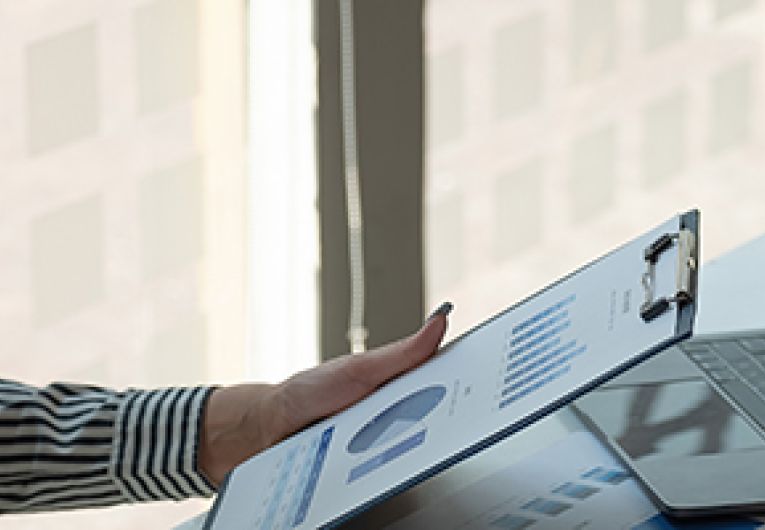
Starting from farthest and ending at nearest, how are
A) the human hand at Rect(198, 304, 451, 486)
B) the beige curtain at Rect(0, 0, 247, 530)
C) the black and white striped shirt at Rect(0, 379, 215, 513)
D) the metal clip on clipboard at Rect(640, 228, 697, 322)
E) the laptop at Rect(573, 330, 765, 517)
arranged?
the beige curtain at Rect(0, 0, 247, 530)
the black and white striped shirt at Rect(0, 379, 215, 513)
the human hand at Rect(198, 304, 451, 486)
the laptop at Rect(573, 330, 765, 517)
the metal clip on clipboard at Rect(640, 228, 697, 322)

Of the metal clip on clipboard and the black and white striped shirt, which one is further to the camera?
the black and white striped shirt

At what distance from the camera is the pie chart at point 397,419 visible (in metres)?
0.68

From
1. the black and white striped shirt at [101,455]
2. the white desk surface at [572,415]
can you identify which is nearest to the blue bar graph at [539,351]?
the white desk surface at [572,415]

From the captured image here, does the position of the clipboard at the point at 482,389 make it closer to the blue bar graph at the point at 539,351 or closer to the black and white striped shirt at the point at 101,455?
the blue bar graph at the point at 539,351

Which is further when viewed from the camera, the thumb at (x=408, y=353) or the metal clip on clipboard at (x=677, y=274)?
the thumb at (x=408, y=353)

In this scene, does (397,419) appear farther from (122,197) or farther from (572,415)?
(122,197)

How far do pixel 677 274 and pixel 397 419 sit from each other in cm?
16

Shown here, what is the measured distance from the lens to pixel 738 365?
89cm

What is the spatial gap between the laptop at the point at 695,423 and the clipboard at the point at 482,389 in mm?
102

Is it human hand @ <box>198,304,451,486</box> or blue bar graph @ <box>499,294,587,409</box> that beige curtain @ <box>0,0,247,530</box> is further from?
blue bar graph @ <box>499,294,587,409</box>

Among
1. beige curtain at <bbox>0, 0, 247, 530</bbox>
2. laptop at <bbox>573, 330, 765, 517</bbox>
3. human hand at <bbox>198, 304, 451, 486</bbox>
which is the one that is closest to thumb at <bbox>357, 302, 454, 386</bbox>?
human hand at <bbox>198, 304, 451, 486</bbox>

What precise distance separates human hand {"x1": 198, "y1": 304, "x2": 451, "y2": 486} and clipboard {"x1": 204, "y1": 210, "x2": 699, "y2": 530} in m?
0.03

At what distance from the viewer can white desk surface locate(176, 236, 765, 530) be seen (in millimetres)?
759

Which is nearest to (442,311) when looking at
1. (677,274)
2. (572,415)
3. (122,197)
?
(572,415)
